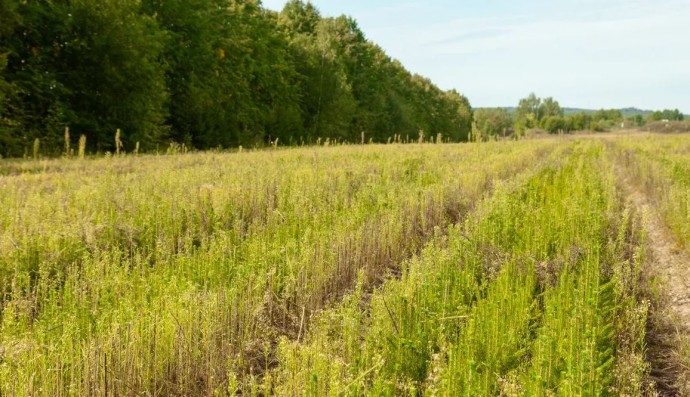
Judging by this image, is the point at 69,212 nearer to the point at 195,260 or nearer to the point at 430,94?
the point at 195,260

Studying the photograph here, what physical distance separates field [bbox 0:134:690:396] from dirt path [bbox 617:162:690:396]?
2 cm

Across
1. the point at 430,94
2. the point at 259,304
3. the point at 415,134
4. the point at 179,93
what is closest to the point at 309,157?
the point at 259,304

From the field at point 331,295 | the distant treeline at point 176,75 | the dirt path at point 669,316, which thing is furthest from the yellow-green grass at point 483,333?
the distant treeline at point 176,75

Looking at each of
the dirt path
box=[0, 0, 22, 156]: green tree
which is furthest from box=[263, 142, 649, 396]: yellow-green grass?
box=[0, 0, 22, 156]: green tree

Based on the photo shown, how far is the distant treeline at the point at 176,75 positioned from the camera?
731 inches

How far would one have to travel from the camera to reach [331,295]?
4.38m

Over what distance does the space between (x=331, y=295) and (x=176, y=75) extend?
88.3 ft

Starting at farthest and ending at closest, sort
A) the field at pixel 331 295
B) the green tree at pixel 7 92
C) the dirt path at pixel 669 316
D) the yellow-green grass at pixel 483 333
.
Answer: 1. the green tree at pixel 7 92
2. the dirt path at pixel 669 316
3. the field at pixel 331 295
4. the yellow-green grass at pixel 483 333

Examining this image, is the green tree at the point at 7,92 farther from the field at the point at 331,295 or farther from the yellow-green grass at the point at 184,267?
the field at the point at 331,295

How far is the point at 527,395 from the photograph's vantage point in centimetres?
270

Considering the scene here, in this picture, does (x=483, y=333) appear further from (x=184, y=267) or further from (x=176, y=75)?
(x=176, y=75)

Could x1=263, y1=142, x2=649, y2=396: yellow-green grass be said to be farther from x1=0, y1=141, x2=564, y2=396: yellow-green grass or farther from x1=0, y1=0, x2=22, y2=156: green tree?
x1=0, y1=0, x2=22, y2=156: green tree

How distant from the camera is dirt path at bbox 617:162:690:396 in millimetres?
3246

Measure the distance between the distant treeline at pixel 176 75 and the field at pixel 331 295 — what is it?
468 inches
